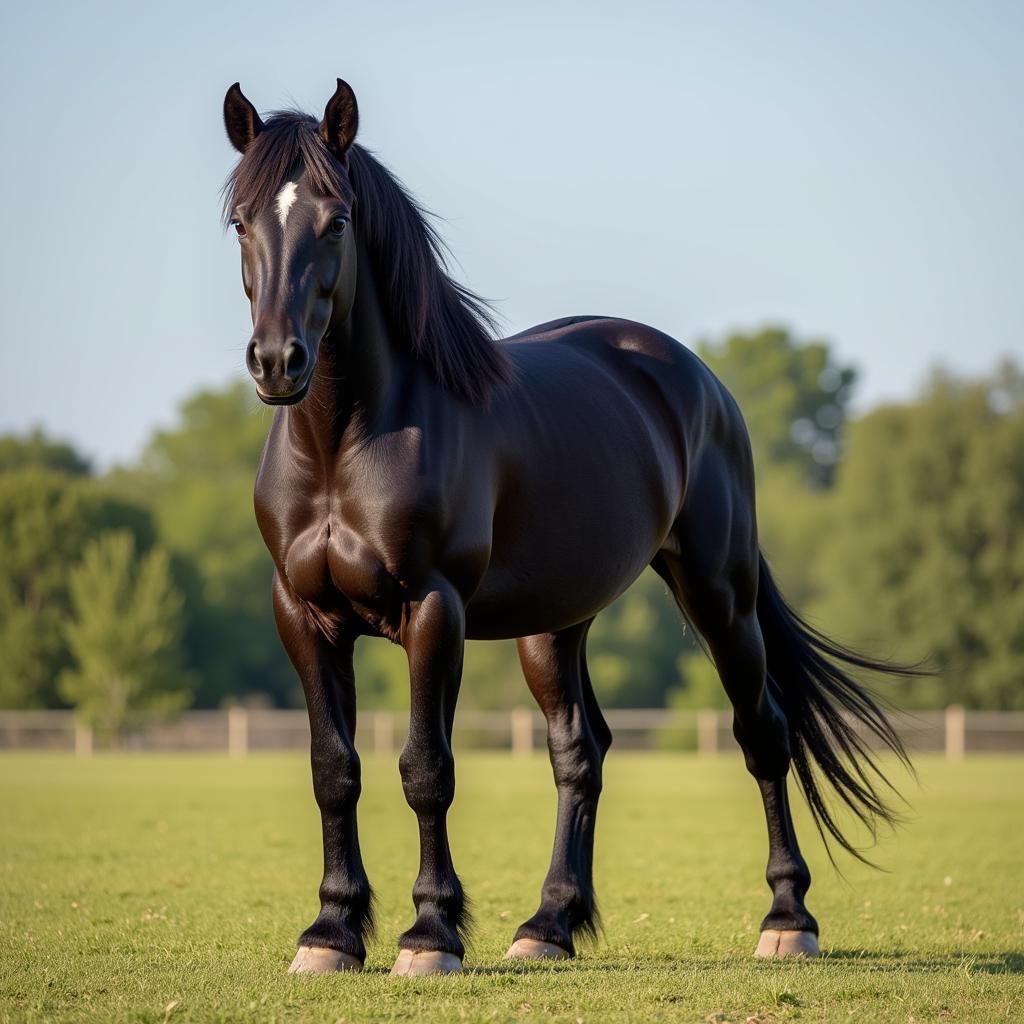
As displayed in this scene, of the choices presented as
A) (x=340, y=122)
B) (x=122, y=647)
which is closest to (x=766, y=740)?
(x=340, y=122)

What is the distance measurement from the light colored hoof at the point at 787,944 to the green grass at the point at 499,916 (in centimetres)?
9

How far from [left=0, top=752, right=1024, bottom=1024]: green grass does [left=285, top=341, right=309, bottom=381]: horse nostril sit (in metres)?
1.99

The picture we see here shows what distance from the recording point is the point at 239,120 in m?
5.43


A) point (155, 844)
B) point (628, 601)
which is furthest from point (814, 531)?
point (155, 844)

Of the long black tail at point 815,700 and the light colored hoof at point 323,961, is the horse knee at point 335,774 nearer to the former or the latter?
the light colored hoof at point 323,961

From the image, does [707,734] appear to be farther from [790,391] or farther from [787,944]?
[790,391]

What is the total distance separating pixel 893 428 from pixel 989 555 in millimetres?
5631

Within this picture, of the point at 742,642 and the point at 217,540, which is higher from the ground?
the point at 217,540

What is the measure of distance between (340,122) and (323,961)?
9.73ft

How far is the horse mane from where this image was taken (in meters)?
5.20

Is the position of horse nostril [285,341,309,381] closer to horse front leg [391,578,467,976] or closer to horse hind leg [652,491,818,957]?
horse front leg [391,578,467,976]

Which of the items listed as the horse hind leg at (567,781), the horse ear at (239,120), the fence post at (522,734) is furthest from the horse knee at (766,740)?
the fence post at (522,734)

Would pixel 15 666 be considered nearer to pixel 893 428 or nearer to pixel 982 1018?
pixel 893 428

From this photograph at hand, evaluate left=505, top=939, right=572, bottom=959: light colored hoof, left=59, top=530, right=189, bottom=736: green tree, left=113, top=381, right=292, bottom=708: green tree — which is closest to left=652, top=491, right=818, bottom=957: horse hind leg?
left=505, top=939, right=572, bottom=959: light colored hoof
